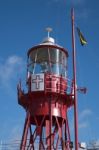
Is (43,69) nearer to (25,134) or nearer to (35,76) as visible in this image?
(35,76)

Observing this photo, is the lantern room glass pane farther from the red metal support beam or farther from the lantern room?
the red metal support beam

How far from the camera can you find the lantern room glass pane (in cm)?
3281

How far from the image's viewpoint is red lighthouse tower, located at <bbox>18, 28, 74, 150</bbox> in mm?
31609

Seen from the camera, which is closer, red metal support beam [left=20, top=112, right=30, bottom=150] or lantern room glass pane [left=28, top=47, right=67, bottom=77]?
red metal support beam [left=20, top=112, right=30, bottom=150]

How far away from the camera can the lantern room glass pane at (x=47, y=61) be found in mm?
32812

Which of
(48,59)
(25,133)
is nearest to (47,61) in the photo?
(48,59)

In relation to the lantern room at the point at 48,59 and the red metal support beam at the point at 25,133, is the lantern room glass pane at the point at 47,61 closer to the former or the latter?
the lantern room at the point at 48,59

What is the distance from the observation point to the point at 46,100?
1267 inches

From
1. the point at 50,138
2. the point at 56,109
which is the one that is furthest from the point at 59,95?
the point at 50,138

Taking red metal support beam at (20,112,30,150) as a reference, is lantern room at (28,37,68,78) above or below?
above

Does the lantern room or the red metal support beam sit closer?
the red metal support beam

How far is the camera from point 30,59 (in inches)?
1335

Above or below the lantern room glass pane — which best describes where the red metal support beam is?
below

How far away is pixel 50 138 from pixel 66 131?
6.03 feet
